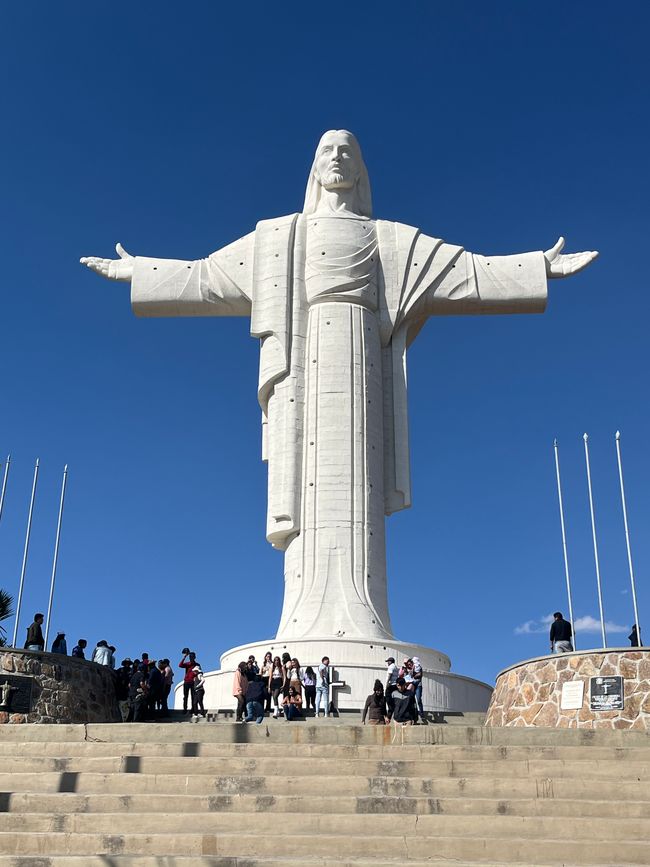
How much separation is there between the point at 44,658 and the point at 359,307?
10.7 metres

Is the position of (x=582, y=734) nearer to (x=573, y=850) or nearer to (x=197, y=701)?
(x=573, y=850)

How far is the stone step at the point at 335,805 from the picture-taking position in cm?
1037

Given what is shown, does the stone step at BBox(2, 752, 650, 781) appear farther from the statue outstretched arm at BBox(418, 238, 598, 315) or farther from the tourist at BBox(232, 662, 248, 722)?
the statue outstretched arm at BBox(418, 238, 598, 315)

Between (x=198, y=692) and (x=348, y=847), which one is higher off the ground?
(x=198, y=692)

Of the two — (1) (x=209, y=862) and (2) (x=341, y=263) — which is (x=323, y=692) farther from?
(2) (x=341, y=263)

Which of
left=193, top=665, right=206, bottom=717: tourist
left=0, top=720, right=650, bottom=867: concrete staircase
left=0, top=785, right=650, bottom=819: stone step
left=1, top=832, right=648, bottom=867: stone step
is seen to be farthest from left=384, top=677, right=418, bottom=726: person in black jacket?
left=1, top=832, right=648, bottom=867: stone step

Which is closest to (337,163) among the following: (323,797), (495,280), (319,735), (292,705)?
(495,280)

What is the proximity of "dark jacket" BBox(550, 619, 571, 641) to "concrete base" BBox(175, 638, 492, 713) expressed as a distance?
310cm

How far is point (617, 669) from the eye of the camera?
51.0 ft

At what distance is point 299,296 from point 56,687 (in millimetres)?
10630

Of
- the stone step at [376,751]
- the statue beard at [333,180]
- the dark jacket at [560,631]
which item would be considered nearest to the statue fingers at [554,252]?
the statue beard at [333,180]

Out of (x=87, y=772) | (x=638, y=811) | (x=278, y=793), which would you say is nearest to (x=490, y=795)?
(x=638, y=811)

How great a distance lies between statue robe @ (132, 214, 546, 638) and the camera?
23703 mm

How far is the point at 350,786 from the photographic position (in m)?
10.9
